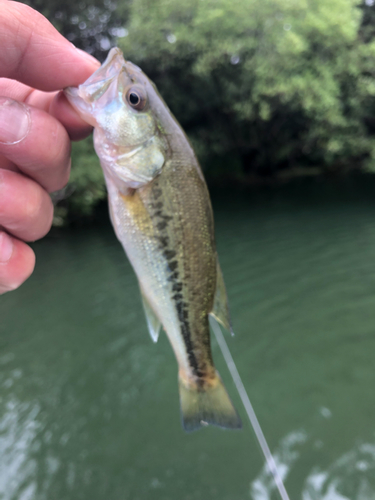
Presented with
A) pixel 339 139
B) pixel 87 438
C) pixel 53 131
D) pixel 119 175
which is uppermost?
pixel 53 131

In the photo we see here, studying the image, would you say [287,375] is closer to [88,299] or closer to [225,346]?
[225,346]

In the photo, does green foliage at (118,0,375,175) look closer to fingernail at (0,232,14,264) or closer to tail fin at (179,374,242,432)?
tail fin at (179,374,242,432)

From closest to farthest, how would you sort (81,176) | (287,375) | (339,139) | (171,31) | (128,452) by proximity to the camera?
1. (128,452)
2. (287,375)
3. (81,176)
4. (171,31)
5. (339,139)

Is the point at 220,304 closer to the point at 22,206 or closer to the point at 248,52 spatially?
the point at 22,206

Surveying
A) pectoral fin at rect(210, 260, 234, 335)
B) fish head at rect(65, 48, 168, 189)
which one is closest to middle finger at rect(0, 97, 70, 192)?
fish head at rect(65, 48, 168, 189)

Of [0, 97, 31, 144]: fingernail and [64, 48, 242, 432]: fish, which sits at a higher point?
[0, 97, 31, 144]: fingernail

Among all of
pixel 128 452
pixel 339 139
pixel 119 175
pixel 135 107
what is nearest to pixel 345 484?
pixel 128 452

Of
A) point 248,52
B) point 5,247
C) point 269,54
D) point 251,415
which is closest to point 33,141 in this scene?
point 5,247
